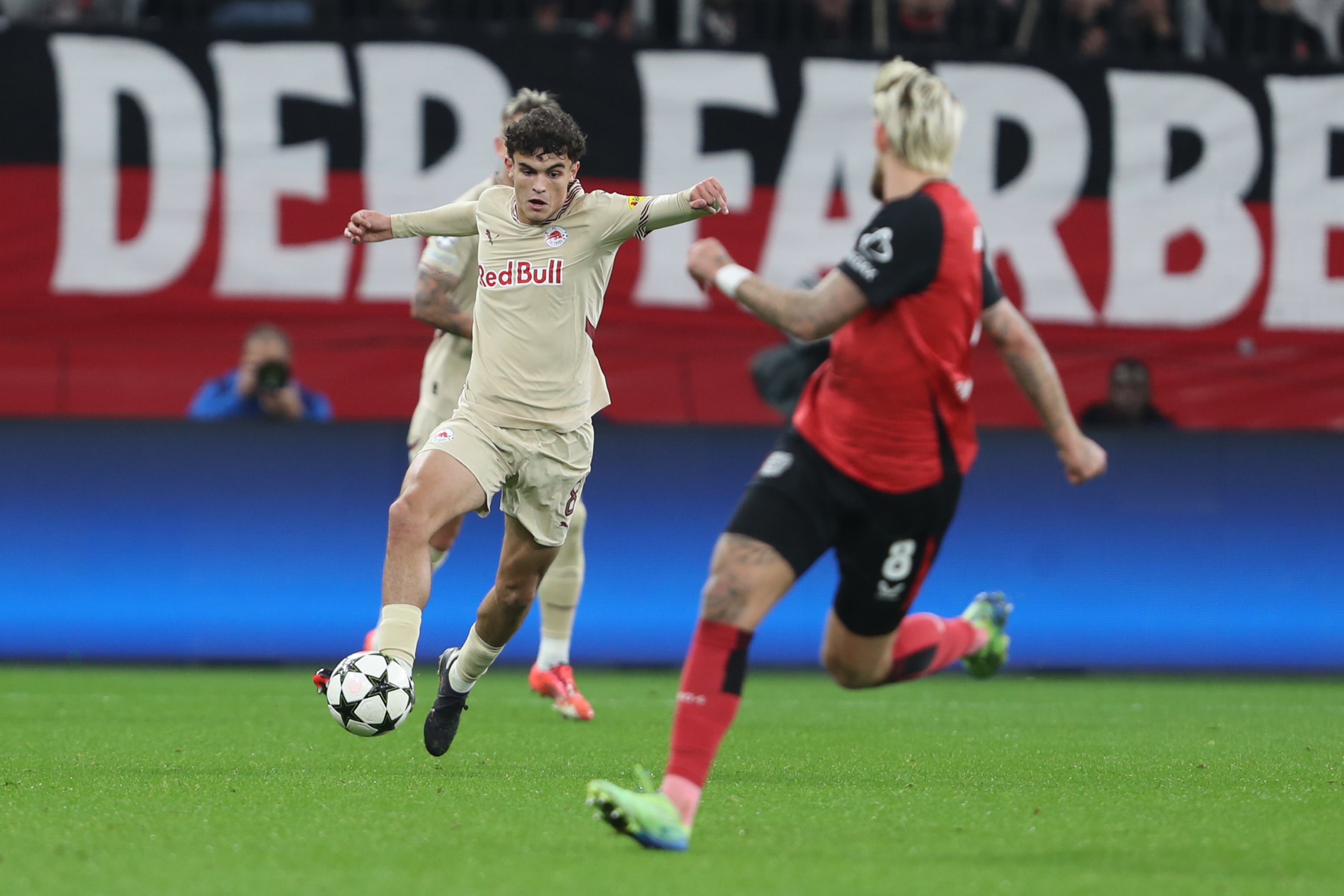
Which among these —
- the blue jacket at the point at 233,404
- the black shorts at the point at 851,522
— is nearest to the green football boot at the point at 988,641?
the black shorts at the point at 851,522

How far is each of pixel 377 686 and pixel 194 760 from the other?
1314mm

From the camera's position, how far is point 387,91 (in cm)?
1388

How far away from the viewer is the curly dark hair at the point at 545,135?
667 cm

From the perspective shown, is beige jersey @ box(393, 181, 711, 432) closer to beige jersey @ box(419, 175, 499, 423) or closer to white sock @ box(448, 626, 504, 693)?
beige jersey @ box(419, 175, 499, 423)

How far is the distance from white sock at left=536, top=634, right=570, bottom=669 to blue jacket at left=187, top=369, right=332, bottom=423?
3.52 meters

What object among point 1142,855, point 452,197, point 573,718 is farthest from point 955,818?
point 452,197

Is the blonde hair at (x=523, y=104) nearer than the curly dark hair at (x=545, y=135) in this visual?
No

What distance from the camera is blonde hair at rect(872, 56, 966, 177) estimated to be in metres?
5.11

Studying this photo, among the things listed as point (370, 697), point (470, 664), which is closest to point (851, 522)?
point (370, 697)

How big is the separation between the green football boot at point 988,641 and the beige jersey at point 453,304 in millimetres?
2474

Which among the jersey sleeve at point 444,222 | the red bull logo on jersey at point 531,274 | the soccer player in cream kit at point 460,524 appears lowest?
the soccer player in cream kit at point 460,524

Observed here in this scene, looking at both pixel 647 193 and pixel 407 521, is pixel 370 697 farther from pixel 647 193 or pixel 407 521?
pixel 647 193

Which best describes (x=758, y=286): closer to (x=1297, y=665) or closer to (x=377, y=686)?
(x=377, y=686)

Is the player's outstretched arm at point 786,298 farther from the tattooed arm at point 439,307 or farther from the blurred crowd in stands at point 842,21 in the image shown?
the blurred crowd in stands at point 842,21
